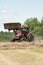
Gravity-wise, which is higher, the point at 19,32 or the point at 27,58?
the point at 19,32

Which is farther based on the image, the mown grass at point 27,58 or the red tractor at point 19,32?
the red tractor at point 19,32

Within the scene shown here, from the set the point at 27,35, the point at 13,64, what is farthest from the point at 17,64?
the point at 27,35

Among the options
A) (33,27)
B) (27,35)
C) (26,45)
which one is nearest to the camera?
(26,45)

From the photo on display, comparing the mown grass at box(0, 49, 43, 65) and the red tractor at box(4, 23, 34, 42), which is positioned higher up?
the red tractor at box(4, 23, 34, 42)

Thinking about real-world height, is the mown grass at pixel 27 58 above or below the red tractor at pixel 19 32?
below

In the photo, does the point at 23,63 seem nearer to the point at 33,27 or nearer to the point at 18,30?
the point at 18,30

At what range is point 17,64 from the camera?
14.4 metres

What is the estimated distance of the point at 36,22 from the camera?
8675cm

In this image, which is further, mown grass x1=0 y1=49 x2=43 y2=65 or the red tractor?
the red tractor

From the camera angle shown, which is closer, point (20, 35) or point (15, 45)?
point (15, 45)

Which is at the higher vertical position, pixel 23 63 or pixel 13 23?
pixel 13 23

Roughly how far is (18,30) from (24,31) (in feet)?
3.76

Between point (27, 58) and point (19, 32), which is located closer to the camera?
point (27, 58)

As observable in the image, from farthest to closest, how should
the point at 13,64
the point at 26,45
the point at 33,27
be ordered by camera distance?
Result: the point at 33,27
the point at 26,45
the point at 13,64
